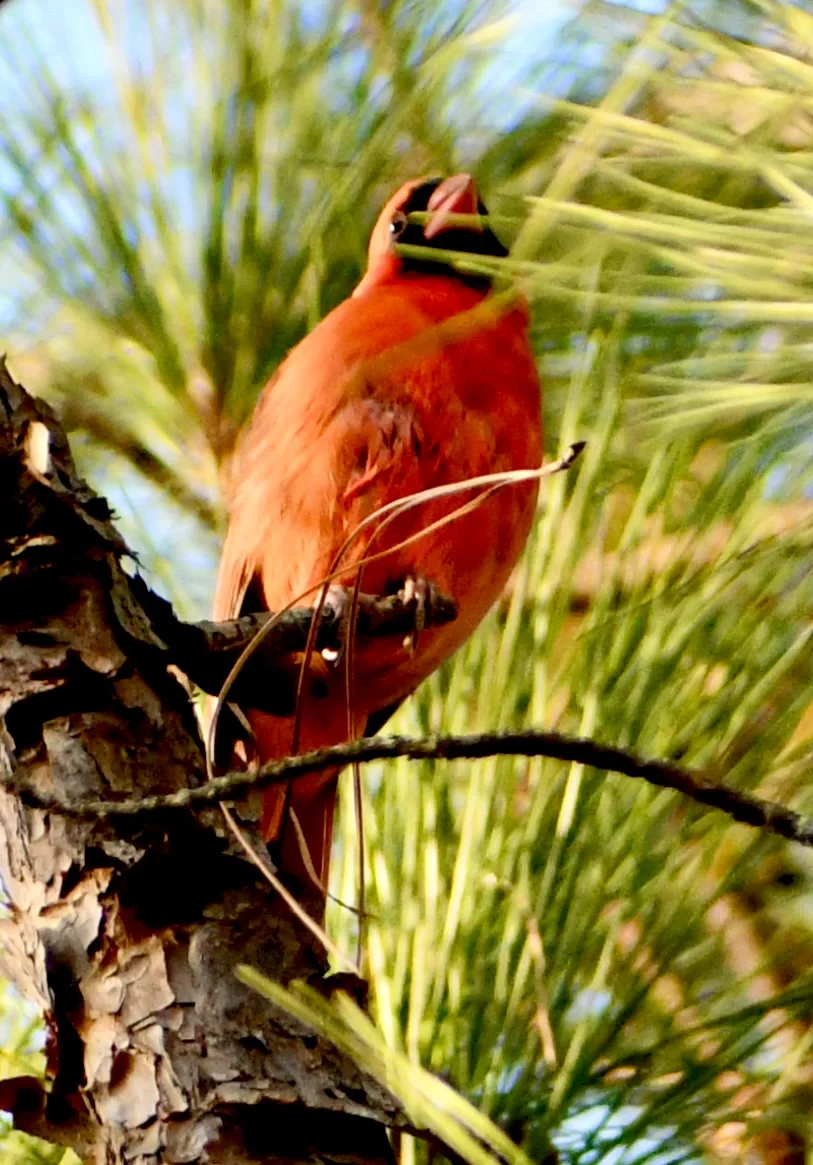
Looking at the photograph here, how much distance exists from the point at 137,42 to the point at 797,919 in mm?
635

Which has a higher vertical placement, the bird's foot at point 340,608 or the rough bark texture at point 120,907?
the bird's foot at point 340,608

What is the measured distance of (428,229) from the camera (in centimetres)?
62

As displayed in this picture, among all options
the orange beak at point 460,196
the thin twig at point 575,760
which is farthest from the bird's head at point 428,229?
the thin twig at point 575,760

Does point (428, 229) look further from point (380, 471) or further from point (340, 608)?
point (380, 471)

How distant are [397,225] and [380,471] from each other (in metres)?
0.15

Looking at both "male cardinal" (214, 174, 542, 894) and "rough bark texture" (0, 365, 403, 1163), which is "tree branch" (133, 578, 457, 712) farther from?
"male cardinal" (214, 174, 542, 894)

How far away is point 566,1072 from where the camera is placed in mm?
677

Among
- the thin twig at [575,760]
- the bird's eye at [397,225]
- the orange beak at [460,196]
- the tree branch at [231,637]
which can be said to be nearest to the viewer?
the thin twig at [575,760]

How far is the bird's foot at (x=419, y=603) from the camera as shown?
2.69 feet

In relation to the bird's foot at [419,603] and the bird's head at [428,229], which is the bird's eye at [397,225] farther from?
the bird's foot at [419,603]

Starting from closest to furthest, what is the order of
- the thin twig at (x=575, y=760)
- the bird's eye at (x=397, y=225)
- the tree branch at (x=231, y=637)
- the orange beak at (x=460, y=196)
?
the thin twig at (x=575, y=760) < the tree branch at (x=231, y=637) < the orange beak at (x=460, y=196) < the bird's eye at (x=397, y=225)

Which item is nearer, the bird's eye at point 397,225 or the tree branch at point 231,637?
the tree branch at point 231,637

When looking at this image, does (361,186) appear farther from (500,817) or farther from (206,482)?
(500,817)

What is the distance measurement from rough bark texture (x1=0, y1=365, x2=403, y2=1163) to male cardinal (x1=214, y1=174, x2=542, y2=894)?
0.30 metres
